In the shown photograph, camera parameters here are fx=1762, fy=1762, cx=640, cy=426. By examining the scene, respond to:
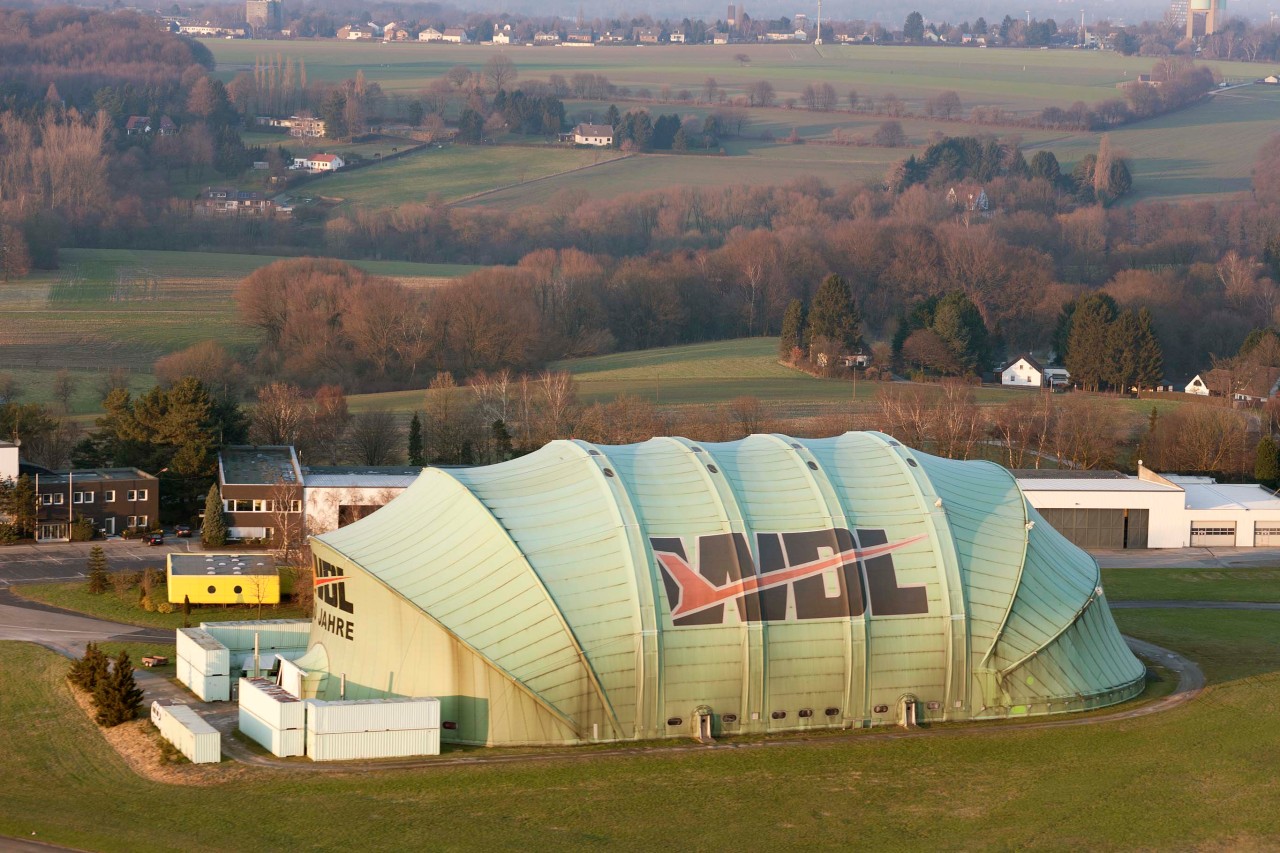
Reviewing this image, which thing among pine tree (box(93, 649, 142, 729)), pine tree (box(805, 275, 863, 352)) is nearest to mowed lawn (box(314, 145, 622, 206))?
pine tree (box(805, 275, 863, 352))

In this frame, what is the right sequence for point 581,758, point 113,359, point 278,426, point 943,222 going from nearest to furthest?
point 581,758, point 278,426, point 113,359, point 943,222

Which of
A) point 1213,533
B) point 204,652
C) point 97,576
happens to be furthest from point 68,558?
point 1213,533

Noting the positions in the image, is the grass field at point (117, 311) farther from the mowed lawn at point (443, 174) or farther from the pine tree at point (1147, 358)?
the pine tree at point (1147, 358)

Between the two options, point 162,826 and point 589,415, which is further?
point 589,415

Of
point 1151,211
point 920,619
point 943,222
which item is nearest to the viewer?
point 920,619

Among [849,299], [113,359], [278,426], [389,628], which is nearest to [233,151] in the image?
[113,359]

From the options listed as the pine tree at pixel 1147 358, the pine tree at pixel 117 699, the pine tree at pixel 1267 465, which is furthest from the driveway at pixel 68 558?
the pine tree at pixel 1147 358

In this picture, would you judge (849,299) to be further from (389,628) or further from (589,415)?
(389,628)
